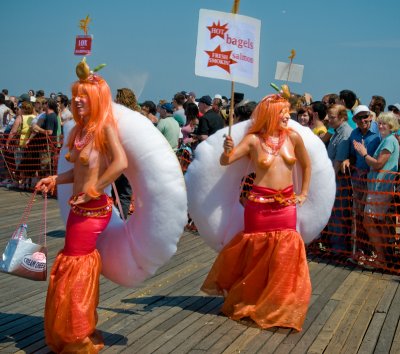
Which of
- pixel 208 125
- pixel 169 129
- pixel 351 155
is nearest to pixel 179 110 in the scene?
pixel 169 129

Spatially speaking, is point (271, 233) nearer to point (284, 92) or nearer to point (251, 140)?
point (251, 140)

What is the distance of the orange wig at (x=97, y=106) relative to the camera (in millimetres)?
3607

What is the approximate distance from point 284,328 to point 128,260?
139 centimetres

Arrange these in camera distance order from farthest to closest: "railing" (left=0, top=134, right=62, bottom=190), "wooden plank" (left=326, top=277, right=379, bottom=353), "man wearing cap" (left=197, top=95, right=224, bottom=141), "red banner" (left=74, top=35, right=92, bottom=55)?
"railing" (left=0, top=134, right=62, bottom=190) → "man wearing cap" (left=197, top=95, right=224, bottom=141) → "red banner" (left=74, top=35, right=92, bottom=55) → "wooden plank" (left=326, top=277, right=379, bottom=353)

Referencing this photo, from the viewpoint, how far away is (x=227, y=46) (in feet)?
13.9

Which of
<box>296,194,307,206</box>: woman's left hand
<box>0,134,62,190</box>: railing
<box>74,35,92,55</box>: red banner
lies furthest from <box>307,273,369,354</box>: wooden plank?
<box>0,134,62,190</box>: railing

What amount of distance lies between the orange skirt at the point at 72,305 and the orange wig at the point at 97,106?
0.77 metres

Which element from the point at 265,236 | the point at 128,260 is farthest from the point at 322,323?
the point at 128,260

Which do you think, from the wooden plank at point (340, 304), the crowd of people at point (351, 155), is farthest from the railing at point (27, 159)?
the wooden plank at point (340, 304)

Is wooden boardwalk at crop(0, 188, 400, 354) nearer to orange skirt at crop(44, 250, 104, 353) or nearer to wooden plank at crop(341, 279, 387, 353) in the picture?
wooden plank at crop(341, 279, 387, 353)

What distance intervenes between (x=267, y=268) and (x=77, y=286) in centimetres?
160

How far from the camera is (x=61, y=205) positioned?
13.9ft

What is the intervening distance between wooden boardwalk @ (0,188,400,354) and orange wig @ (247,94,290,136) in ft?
5.03

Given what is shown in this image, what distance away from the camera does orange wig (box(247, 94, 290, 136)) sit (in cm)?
446
